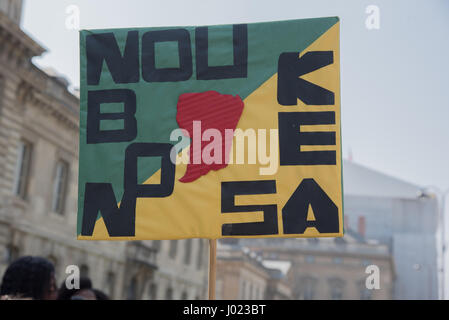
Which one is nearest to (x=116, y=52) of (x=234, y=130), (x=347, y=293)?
(x=234, y=130)

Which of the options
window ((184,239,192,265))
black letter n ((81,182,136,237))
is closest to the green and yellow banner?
black letter n ((81,182,136,237))

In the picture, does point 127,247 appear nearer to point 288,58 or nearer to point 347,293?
point 288,58

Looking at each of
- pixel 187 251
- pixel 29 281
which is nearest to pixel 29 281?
pixel 29 281

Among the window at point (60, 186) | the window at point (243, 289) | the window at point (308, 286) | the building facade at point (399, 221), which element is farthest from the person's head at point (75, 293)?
the building facade at point (399, 221)

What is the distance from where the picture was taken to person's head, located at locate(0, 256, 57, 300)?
4.45m

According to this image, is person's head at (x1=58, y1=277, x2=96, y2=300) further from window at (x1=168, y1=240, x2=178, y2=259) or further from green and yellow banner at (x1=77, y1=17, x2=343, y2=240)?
window at (x1=168, y1=240, x2=178, y2=259)

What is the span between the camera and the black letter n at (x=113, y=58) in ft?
16.9

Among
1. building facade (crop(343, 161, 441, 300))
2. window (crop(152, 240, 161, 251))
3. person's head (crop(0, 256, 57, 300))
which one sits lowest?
person's head (crop(0, 256, 57, 300))

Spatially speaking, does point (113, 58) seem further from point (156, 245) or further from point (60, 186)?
point (156, 245)

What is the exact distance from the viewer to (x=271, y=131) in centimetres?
493

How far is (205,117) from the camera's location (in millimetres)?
4980

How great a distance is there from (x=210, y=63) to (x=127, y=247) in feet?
92.8

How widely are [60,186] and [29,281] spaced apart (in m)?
22.5

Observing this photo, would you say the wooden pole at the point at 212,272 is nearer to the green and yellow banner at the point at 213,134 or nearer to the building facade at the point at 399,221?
the green and yellow banner at the point at 213,134
